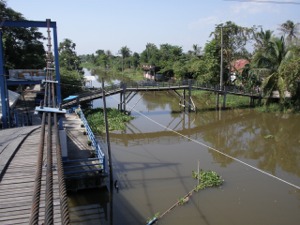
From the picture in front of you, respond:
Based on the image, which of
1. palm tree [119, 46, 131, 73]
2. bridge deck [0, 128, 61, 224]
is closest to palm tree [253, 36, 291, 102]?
bridge deck [0, 128, 61, 224]

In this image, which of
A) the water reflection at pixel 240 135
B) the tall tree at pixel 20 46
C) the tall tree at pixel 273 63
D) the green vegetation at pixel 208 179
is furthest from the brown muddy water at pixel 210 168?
the tall tree at pixel 20 46

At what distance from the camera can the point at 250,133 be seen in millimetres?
22016

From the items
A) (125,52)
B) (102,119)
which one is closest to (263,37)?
(102,119)

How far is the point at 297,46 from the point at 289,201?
20.3m

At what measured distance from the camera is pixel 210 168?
48.4 feet

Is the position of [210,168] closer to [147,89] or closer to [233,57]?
[147,89]

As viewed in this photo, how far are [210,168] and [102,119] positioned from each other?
11.7m

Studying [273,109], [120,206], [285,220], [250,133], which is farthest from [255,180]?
[273,109]

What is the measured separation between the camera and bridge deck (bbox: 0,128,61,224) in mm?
5770

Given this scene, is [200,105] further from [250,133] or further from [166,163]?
[166,163]

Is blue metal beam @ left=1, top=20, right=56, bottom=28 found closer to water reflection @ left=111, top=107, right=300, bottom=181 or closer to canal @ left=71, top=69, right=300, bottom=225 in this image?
canal @ left=71, top=69, right=300, bottom=225

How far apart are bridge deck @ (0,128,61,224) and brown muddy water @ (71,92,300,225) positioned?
138 inches

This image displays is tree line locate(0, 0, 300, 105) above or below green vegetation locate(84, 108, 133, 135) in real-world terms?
above

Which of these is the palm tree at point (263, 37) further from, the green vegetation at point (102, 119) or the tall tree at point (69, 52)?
the tall tree at point (69, 52)
